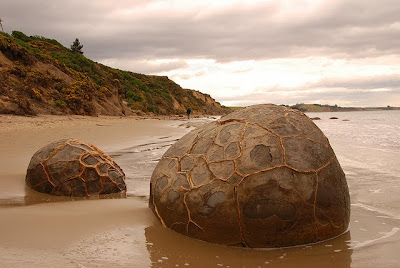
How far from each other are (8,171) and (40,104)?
35.4 ft

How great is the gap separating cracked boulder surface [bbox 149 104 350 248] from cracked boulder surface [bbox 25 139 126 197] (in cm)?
138

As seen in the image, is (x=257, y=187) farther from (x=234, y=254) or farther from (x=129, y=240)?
(x=129, y=240)

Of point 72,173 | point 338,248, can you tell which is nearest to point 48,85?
point 72,173

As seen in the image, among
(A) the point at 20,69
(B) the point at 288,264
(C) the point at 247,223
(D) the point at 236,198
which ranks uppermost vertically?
(A) the point at 20,69

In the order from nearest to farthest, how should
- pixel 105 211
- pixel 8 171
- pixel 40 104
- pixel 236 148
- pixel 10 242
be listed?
pixel 10 242
pixel 236 148
pixel 105 211
pixel 8 171
pixel 40 104

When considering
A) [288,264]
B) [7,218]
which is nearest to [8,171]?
[7,218]

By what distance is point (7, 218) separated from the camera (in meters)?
3.30

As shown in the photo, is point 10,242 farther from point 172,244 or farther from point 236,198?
point 236,198

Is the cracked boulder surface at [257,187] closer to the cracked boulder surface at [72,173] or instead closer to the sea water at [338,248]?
the sea water at [338,248]

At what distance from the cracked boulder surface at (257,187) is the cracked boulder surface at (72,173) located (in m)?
1.38

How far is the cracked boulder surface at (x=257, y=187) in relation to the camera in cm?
291

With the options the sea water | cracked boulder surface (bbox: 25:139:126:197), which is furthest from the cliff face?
the sea water

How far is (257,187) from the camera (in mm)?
2922

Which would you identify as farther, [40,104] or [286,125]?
[40,104]
